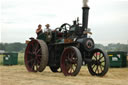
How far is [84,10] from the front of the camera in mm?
11180

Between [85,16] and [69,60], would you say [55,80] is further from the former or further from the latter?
[85,16]

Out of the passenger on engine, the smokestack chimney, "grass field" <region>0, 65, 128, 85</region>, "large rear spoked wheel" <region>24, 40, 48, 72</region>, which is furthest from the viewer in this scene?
the passenger on engine

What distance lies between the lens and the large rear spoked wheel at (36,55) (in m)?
12.1

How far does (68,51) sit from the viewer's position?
1073cm

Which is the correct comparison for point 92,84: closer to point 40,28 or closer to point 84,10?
point 84,10

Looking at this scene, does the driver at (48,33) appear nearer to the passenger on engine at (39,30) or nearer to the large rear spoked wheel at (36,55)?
the large rear spoked wheel at (36,55)

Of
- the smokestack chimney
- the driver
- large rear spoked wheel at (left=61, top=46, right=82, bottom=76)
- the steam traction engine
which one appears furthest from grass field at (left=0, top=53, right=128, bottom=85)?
the driver

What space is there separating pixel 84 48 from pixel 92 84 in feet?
11.2

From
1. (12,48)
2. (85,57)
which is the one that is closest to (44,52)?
(85,57)

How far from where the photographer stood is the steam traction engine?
10680mm

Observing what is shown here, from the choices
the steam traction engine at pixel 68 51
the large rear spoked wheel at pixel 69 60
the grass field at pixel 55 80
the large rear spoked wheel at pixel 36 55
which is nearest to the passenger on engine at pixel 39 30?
the steam traction engine at pixel 68 51

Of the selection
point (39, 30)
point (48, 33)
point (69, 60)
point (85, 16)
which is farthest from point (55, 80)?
point (39, 30)

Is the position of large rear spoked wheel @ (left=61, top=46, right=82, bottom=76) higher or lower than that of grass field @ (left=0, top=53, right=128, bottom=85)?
higher

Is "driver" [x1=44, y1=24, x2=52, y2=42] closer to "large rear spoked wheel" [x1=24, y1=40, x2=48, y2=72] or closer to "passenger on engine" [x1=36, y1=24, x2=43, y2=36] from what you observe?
"large rear spoked wheel" [x1=24, y1=40, x2=48, y2=72]
